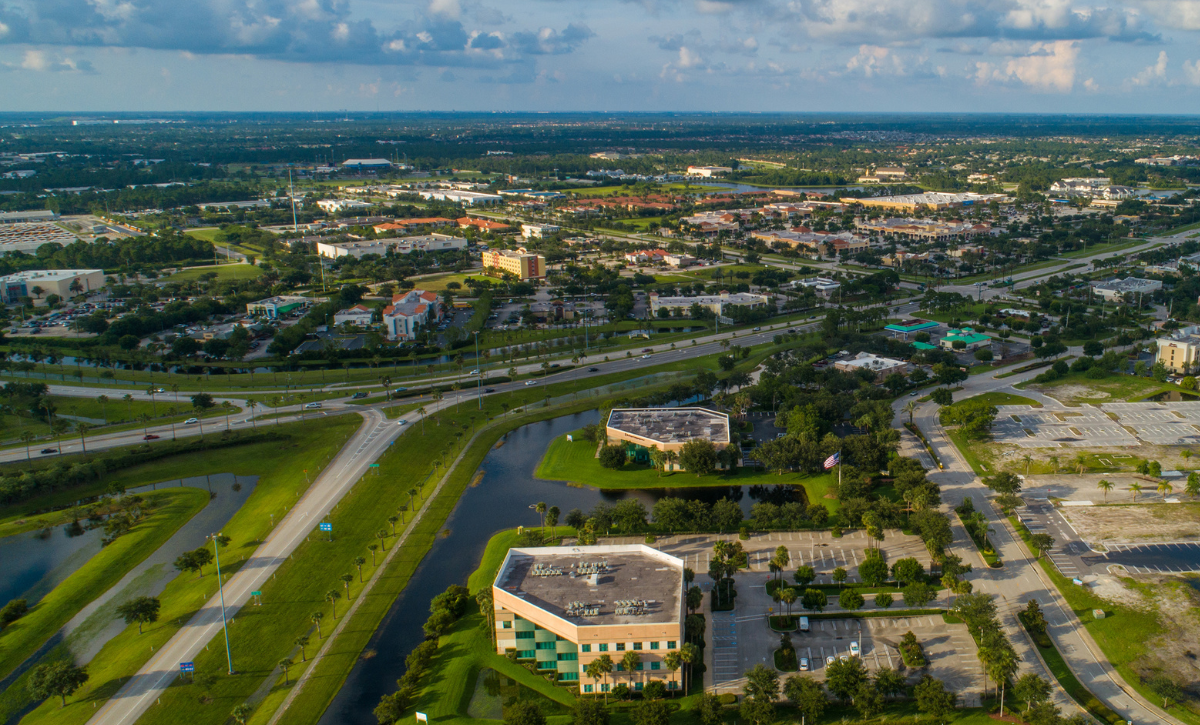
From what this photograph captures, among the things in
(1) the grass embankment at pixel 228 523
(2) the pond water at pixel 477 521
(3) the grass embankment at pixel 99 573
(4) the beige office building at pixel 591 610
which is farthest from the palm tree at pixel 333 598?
(3) the grass embankment at pixel 99 573

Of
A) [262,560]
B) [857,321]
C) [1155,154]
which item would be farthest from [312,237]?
[1155,154]

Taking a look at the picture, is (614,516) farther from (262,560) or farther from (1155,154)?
(1155,154)

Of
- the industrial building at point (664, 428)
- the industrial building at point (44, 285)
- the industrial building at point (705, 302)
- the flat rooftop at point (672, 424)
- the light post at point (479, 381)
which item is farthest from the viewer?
the industrial building at point (44, 285)

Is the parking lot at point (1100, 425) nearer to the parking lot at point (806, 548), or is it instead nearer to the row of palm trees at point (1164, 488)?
the row of palm trees at point (1164, 488)

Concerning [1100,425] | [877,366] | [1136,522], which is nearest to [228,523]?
[1136,522]

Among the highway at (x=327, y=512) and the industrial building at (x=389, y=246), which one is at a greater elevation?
the industrial building at (x=389, y=246)

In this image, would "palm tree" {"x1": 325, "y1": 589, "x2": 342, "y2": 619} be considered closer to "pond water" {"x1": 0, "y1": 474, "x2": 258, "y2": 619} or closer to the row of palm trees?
"pond water" {"x1": 0, "y1": 474, "x2": 258, "y2": 619}

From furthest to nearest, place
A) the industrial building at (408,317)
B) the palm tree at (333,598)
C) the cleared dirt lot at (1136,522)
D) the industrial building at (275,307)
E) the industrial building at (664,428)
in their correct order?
the industrial building at (275,307)
the industrial building at (408,317)
the industrial building at (664,428)
the cleared dirt lot at (1136,522)
the palm tree at (333,598)
